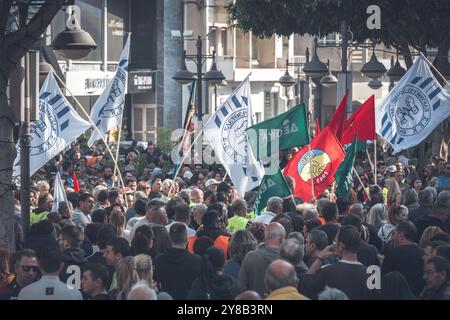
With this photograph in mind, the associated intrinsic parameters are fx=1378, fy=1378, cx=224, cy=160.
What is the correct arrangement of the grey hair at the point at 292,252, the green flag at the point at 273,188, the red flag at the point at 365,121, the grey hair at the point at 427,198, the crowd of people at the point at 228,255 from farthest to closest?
the red flag at the point at 365,121 → the green flag at the point at 273,188 → the grey hair at the point at 427,198 → the grey hair at the point at 292,252 → the crowd of people at the point at 228,255

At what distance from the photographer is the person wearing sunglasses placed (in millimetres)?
10336

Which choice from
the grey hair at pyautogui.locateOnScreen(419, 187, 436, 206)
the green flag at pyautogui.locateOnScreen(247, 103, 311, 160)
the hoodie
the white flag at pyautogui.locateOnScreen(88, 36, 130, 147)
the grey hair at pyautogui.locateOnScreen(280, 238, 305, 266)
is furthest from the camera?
the white flag at pyautogui.locateOnScreen(88, 36, 130, 147)

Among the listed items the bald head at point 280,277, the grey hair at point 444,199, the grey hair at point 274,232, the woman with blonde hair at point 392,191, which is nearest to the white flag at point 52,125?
the woman with blonde hair at point 392,191

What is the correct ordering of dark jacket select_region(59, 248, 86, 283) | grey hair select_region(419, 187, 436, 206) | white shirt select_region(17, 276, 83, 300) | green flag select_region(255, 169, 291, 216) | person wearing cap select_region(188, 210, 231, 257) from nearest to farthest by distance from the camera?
white shirt select_region(17, 276, 83, 300) → dark jacket select_region(59, 248, 86, 283) → person wearing cap select_region(188, 210, 231, 257) → grey hair select_region(419, 187, 436, 206) → green flag select_region(255, 169, 291, 216)

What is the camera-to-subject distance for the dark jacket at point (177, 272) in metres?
10.8

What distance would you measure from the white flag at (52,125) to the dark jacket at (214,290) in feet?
24.6

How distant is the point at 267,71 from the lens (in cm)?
5519

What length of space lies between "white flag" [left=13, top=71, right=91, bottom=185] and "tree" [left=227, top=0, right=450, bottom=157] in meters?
11.0

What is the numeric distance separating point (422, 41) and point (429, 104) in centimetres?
881

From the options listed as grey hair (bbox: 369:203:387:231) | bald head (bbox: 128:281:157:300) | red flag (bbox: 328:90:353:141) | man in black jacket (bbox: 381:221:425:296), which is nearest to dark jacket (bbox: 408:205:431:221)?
grey hair (bbox: 369:203:387:231)

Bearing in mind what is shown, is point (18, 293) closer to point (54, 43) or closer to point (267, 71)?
point (54, 43)

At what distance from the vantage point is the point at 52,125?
59.1ft

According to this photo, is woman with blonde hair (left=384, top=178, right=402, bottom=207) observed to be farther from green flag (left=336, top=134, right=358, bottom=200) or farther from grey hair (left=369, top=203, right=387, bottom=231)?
grey hair (left=369, top=203, right=387, bottom=231)

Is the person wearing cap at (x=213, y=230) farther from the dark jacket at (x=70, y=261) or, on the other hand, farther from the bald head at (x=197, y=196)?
the bald head at (x=197, y=196)
